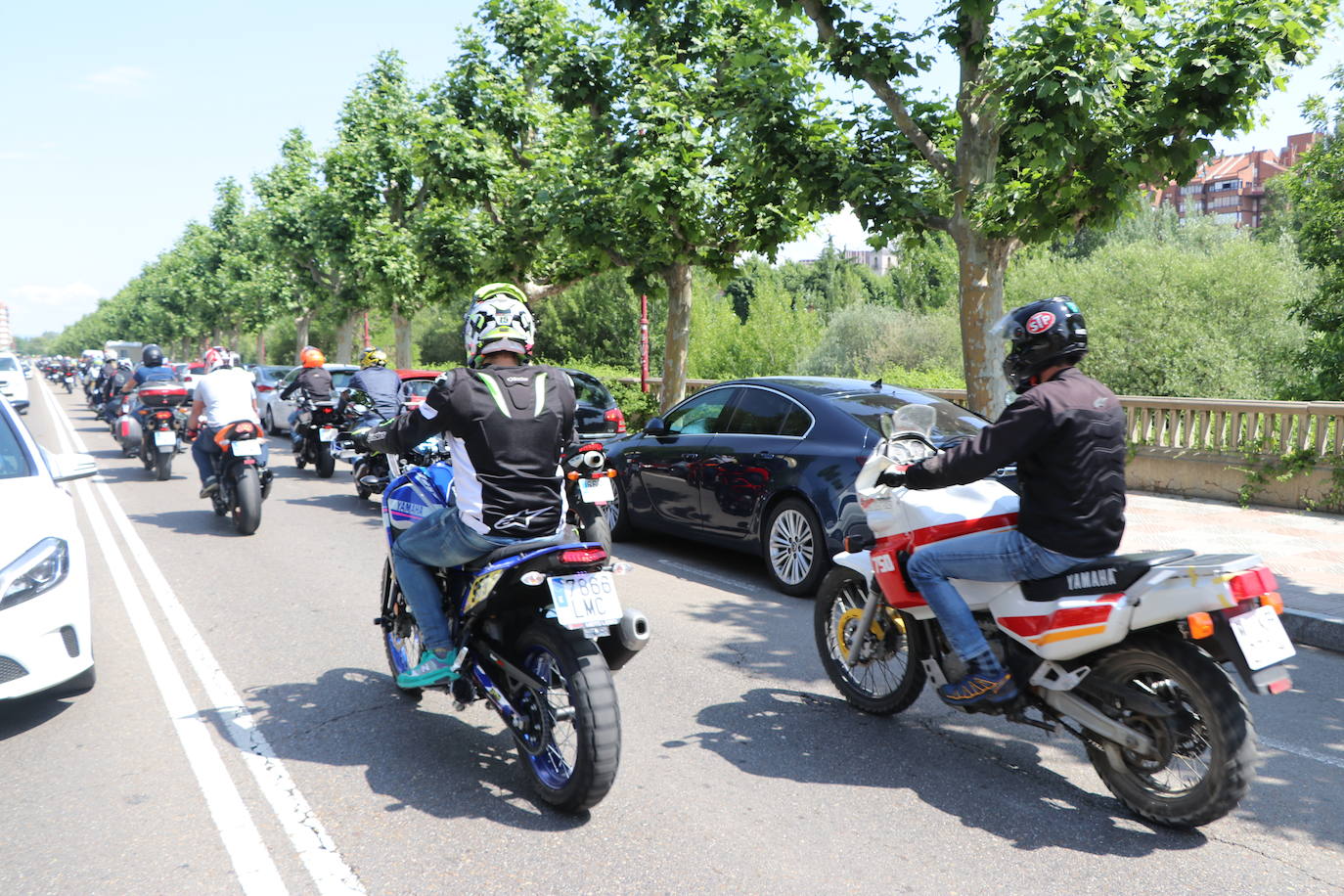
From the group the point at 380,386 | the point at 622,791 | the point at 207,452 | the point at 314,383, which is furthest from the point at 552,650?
the point at 314,383

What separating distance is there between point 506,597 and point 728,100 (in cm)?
1039

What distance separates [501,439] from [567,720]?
107cm

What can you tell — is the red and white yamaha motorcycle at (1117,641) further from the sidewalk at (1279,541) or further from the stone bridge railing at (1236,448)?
the stone bridge railing at (1236,448)

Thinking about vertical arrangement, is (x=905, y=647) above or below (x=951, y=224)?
below

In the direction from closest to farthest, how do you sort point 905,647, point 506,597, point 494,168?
point 506,597 < point 905,647 < point 494,168

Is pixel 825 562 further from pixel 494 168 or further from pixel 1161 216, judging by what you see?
pixel 1161 216

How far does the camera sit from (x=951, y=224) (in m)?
11.1

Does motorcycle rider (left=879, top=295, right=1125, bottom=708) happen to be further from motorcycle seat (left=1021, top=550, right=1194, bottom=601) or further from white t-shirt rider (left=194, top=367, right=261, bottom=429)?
white t-shirt rider (left=194, top=367, right=261, bottom=429)

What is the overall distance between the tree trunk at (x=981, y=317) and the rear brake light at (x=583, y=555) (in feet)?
25.6

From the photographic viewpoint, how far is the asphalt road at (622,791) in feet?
Answer: 11.3

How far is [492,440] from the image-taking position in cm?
406

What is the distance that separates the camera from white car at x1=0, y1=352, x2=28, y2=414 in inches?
1034

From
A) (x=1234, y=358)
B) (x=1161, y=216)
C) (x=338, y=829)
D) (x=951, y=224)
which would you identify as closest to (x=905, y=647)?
(x=338, y=829)

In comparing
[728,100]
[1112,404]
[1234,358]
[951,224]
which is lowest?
[1234,358]
